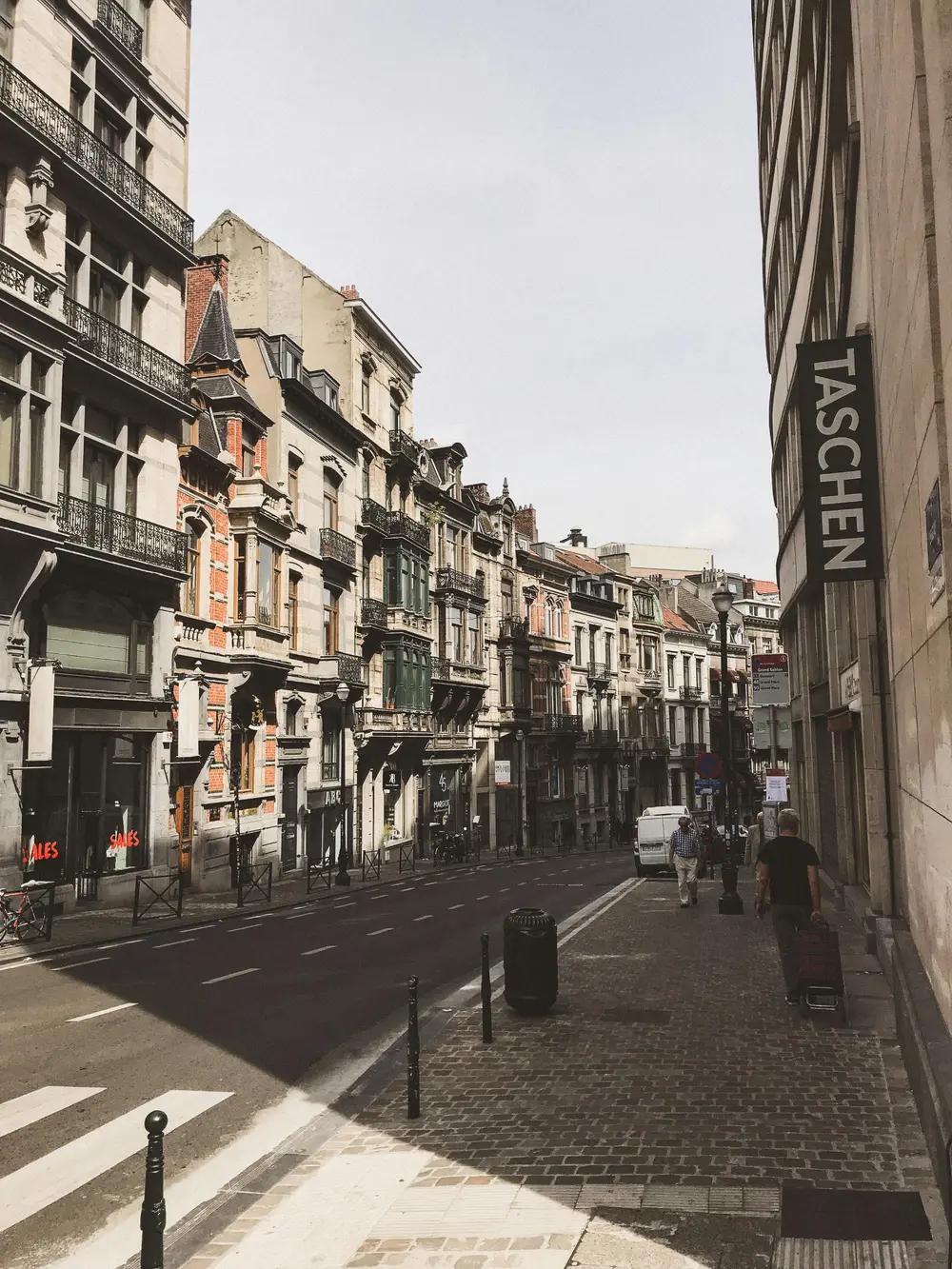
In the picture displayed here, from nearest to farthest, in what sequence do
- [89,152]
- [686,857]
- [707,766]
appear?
[686,857]
[707,766]
[89,152]

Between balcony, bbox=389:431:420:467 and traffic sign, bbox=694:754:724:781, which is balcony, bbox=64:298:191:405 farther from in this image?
balcony, bbox=389:431:420:467

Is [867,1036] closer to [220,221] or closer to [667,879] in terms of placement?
[667,879]

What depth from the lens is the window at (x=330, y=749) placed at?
3762 cm

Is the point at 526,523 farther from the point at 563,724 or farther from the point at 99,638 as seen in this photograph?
the point at 99,638

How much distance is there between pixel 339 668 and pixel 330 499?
260 inches

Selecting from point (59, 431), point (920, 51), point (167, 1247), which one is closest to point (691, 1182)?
point (167, 1247)

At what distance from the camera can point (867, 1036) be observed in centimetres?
979

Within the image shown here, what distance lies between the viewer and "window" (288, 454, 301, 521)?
35.7m

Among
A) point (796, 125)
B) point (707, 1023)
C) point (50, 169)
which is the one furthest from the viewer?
point (50, 169)

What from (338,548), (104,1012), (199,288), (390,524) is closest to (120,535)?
(199,288)

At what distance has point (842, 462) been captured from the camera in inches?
411

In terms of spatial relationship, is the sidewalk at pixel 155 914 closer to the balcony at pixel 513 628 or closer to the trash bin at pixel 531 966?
the trash bin at pixel 531 966

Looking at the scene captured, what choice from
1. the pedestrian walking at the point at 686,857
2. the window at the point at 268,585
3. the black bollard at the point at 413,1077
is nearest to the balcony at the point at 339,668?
the window at the point at 268,585

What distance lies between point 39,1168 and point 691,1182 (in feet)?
14.9
